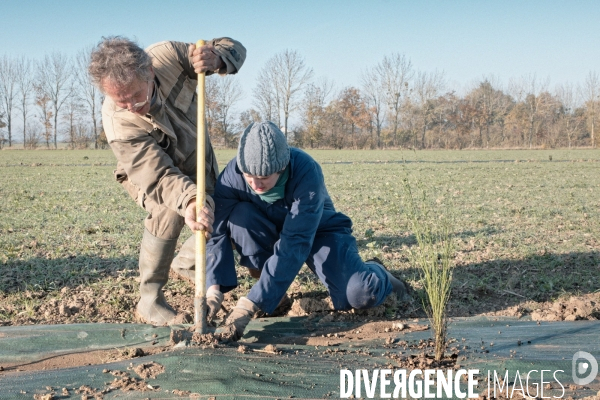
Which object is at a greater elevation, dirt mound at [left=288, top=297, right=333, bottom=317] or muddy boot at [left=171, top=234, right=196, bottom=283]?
muddy boot at [left=171, top=234, right=196, bottom=283]

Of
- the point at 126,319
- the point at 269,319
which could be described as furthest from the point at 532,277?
the point at 126,319

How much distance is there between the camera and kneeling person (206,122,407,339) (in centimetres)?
351

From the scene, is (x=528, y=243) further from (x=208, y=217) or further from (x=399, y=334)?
(x=208, y=217)

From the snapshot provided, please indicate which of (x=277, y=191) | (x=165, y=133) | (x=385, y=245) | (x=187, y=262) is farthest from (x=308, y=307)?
(x=385, y=245)

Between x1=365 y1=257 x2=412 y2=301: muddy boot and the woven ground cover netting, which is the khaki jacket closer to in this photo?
the woven ground cover netting

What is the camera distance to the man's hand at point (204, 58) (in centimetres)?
371

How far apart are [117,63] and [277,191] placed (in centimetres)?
128

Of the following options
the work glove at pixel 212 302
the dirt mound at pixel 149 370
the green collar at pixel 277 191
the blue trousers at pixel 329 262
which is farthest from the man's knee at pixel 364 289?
the dirt mound at pixel 149 370

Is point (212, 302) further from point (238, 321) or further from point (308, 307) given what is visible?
point (308, 307)

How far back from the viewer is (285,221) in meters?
3.71

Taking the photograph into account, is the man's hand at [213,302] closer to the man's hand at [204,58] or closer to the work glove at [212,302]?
the work glove at [212,302]

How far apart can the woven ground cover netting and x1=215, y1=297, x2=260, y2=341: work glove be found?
0.09 metres

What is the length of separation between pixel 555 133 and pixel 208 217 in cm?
7191

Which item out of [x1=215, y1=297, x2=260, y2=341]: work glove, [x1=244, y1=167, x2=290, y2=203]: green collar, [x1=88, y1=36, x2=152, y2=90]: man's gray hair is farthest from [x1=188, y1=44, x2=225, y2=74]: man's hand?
[x1=215, y1=297, x2=260, y2=341]: work glove
